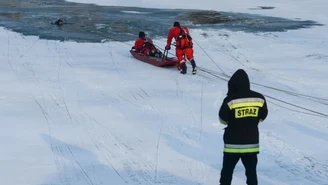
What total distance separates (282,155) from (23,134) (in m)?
3.68

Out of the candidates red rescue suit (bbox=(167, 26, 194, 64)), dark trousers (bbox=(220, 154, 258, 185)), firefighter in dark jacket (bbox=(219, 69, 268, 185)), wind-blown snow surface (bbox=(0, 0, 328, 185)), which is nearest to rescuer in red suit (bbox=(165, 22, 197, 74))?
red rescue suit (bbox=(167, 26, 194, 64))

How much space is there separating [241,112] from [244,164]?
0.59 m

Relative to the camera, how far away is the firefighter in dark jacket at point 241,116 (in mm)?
4664

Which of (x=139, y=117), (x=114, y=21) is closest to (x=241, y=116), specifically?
(x=139, y=117)

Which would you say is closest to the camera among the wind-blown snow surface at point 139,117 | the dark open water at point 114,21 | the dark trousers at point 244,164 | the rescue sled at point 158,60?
the dark trousers at point 244,164

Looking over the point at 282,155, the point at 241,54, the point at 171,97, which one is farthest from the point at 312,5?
the point at 282,155

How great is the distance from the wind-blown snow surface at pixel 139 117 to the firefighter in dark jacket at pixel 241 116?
3.31 feet

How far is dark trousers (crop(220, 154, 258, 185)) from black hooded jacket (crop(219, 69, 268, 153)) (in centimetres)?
9

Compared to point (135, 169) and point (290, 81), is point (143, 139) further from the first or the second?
point (290, 81)

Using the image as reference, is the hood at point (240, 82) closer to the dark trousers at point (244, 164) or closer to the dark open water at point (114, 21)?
the dark trousers at point (244, 164)

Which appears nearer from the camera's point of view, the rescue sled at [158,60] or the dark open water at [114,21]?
the rescue sled at [158,60]

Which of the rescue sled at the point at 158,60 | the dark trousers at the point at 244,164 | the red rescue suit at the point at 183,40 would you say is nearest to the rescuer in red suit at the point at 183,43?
the red rescue suit at the point at 183,40

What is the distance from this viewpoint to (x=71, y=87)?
33.2 feet

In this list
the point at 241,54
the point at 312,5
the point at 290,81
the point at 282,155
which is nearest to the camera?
the point at 282,155
